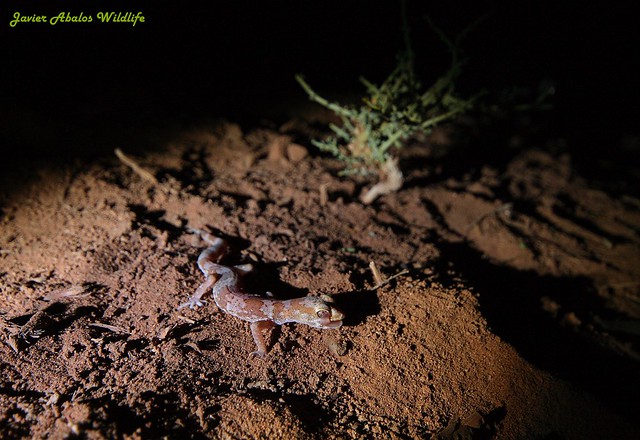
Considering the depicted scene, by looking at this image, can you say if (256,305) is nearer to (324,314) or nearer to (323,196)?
(324,314)

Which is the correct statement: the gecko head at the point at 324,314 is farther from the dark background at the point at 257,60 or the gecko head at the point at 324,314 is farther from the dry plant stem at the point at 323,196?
the dark background at the point at 257,60

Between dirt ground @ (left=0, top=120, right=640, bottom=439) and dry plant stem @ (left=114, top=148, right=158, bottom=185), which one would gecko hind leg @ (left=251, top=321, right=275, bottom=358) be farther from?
dry plant stem @ (left=114, top=148, right=158, bottom=185)

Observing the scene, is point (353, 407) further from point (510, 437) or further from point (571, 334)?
point (571, 334)

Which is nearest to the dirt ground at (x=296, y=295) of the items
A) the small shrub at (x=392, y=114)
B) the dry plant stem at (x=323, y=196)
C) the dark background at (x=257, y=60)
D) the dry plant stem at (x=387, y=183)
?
the dry plant stem at (x=323, y=196)

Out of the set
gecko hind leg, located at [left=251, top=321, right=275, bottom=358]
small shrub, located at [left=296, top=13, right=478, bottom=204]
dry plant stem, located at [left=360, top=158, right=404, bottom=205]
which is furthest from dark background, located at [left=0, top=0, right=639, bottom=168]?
gecko hind leg, located at [left=251, top=321, right=275, bottom=358]

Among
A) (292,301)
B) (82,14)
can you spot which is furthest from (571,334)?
(82,14)

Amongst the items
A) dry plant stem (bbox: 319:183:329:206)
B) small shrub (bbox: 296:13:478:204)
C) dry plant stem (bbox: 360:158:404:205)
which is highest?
small shrub (bbox: 296:13:478:204)

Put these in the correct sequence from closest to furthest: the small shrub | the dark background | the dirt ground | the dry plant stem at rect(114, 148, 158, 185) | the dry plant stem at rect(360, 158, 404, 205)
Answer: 1. the dirt ground
2. the small shrub
3. the dry plant stem at rect(114, 148, 158, 185)
4. the dry plant stem at rect(360, 158, 404, 205)
5. the dark background
